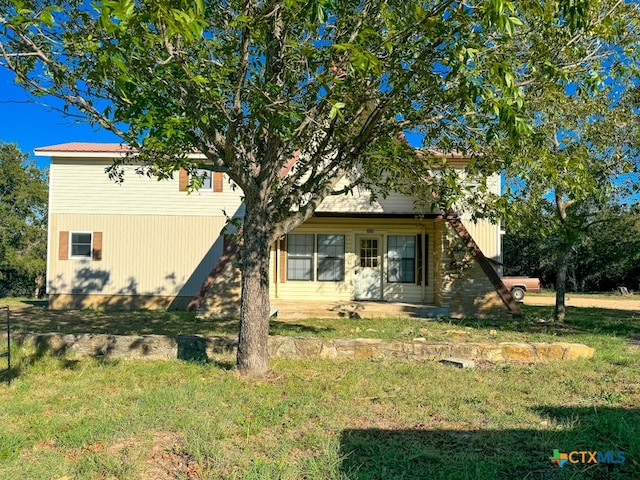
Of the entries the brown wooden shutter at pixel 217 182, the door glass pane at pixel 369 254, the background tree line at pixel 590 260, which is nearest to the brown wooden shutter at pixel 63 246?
the brown wooden shutter at pixel 217 182

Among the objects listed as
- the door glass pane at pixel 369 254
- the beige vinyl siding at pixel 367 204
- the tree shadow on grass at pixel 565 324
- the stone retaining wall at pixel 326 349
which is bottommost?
the tree shadow on grass at pixel 565 324

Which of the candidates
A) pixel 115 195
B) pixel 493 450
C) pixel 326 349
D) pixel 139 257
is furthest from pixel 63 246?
pixel 493 450

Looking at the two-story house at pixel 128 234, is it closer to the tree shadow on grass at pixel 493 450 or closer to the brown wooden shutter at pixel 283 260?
the brown wooden shutter at pixel 283 260

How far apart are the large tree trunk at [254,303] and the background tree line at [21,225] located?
2270 centimetres

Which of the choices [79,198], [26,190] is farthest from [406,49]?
[26,190]

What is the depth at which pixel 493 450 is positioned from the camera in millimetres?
3818

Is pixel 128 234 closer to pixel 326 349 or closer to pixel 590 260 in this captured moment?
pixel 326 349

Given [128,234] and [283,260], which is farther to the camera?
[128,234]

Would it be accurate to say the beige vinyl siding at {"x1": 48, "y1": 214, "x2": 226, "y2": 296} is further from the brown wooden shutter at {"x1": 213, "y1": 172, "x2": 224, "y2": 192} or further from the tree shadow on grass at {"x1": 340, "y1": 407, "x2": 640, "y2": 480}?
the tree shadow on grass at {"x1": 340, "y1": 407, "x2": 640, "y2": 480}

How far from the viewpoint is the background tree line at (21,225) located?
24.8 meters

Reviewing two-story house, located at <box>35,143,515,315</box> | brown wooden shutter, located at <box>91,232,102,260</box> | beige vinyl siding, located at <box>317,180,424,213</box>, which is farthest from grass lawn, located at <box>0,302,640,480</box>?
brown wooden shutter, located at <box>91,232,102,260</box>

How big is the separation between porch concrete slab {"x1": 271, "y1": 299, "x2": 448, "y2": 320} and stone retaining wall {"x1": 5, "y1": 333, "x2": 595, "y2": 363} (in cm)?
502

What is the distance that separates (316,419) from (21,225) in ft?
89.2

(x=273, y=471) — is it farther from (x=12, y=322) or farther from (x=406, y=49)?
(x=12, y=322)
